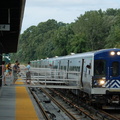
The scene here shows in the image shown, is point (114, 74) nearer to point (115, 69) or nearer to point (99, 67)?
point (115, 69)

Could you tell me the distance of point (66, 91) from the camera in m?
27.5

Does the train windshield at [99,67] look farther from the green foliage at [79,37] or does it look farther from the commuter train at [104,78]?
the green foliage at [79,37]

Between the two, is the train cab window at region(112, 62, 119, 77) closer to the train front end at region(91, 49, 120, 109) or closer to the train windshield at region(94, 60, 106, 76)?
the train front end at region(91, 49, 120, 109)

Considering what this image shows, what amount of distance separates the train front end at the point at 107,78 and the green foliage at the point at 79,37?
154ft

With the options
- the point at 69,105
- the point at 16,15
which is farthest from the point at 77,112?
the point at 16,15

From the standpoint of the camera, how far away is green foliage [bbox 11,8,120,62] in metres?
73.2

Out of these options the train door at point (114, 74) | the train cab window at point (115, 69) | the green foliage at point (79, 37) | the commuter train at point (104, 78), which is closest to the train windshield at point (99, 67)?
the commuter train at point (104, 78)

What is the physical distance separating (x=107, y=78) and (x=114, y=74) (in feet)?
1.32

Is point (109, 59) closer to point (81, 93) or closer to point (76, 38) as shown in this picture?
point (81, 93)

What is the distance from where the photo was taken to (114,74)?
18.1m

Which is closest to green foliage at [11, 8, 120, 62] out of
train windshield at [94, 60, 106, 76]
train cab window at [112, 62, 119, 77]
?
train cab window at [112, 62, 119, 77]

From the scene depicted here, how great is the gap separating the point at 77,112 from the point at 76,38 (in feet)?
162

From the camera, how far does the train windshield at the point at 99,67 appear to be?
1798cm

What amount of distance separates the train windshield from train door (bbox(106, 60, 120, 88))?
0.88ft
